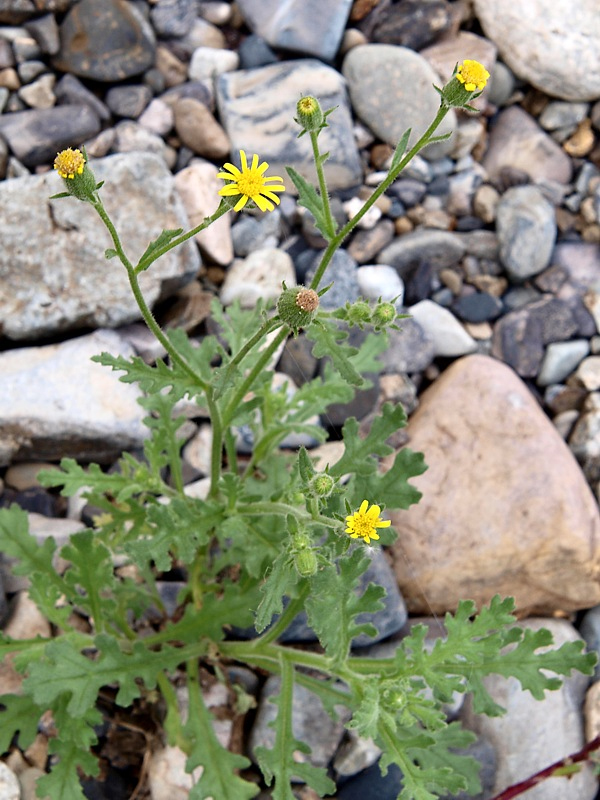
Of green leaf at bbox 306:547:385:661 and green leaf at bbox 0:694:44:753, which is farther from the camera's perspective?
green leaf at bbox 0:694:44:753

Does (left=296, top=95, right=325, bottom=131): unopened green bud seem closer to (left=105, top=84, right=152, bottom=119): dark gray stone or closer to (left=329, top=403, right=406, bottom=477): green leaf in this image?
(left=329, top=403, right=406, bottom=477): green leaf

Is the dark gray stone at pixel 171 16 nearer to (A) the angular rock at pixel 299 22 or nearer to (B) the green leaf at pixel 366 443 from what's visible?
(A) the angular rock at pixel 299 22

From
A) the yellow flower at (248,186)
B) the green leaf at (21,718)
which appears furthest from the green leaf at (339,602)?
the green leaf at (21,718)

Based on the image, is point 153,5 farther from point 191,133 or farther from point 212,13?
point 191,133

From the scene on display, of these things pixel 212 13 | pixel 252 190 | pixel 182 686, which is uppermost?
pixel 252 190

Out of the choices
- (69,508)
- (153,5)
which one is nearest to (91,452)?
(69,508)

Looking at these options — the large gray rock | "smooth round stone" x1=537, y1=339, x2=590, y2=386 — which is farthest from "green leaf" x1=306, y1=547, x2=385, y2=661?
"smooth round stone" x1=537, y1=339, x2=590, y2=386
